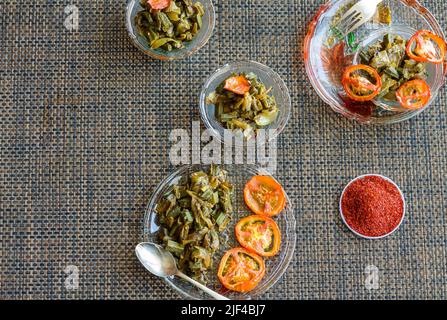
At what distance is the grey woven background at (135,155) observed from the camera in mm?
2336

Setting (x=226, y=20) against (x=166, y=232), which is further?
(x=226, y=20)

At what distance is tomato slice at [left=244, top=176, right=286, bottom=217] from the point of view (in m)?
2.31

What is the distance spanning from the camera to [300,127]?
241 centimetres

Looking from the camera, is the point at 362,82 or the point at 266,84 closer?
the point at 362,82

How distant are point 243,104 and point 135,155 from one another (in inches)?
20.0

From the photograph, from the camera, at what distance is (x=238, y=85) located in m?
2.27

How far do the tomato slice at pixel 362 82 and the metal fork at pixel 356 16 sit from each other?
20 centimetres

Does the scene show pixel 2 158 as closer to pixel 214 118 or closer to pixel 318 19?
pixel 214 118

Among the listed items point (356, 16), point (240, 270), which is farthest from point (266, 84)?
point (240, 270)

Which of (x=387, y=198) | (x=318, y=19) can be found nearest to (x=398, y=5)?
(x=318, y=19)

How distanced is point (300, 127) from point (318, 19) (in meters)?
0.46
